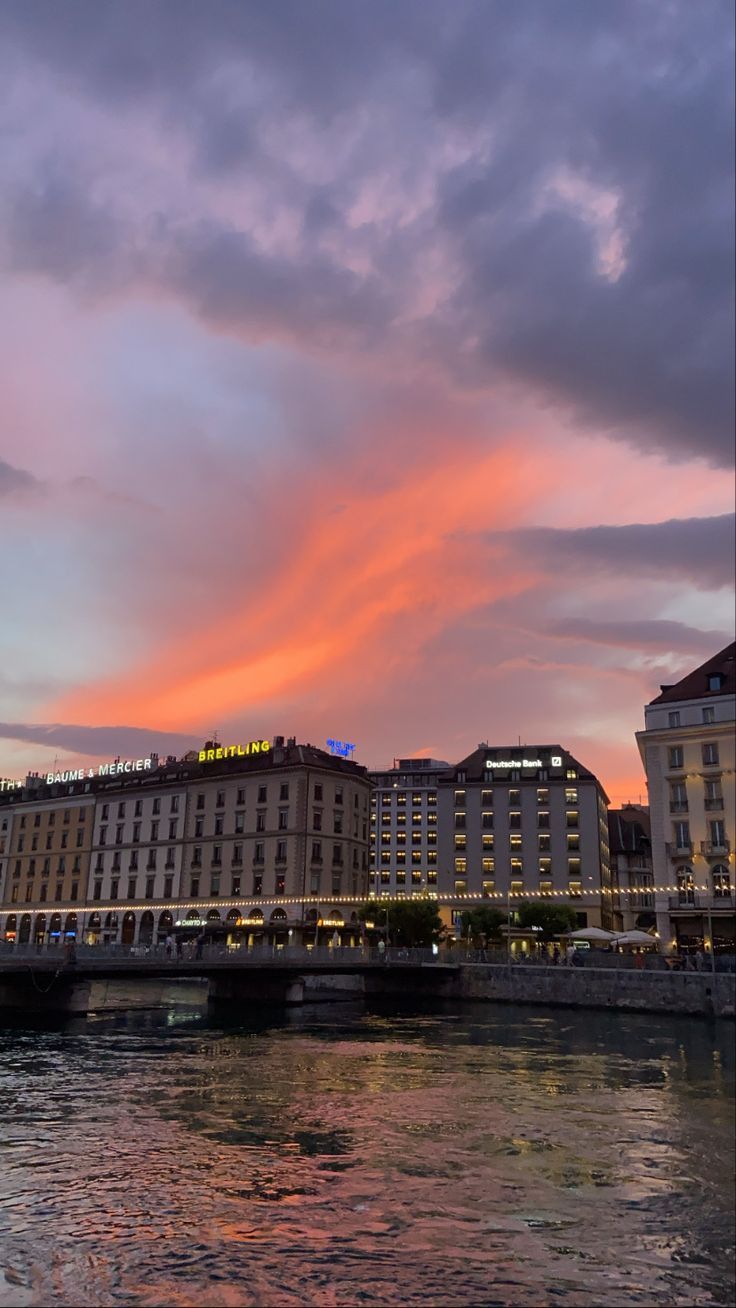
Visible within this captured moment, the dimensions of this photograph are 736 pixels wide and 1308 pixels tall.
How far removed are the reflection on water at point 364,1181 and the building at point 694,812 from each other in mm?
38138

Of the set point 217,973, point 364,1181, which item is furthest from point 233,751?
point 364,1181

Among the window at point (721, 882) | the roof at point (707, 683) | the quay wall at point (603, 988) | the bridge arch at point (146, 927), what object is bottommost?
the quay wall at point (603, 988)

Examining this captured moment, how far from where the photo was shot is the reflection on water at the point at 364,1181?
15.4 metres

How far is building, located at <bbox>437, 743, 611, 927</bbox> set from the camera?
119 metres

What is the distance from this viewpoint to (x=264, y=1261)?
53.2 ft

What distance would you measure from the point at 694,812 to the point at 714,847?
314 centimetres

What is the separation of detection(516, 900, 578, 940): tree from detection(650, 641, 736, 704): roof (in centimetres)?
2346

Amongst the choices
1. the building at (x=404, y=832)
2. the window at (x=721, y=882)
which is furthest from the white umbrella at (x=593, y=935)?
the building at (x=404, y=832)

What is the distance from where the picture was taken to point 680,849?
7956cm

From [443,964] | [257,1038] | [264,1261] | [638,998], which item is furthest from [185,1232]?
[443,964]

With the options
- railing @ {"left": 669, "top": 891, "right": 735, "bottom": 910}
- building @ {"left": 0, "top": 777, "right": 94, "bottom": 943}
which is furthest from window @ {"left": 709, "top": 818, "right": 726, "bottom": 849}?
building @ {"left": 0, "top": 777, "right": 94, "bottom": 943}

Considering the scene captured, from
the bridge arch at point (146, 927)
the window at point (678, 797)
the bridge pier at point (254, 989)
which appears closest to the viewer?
the bridge pier at point (254, 989)

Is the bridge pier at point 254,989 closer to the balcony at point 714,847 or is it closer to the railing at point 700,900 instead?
the railing at point 700,900

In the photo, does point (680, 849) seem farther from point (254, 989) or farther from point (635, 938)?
point (254, 989)
